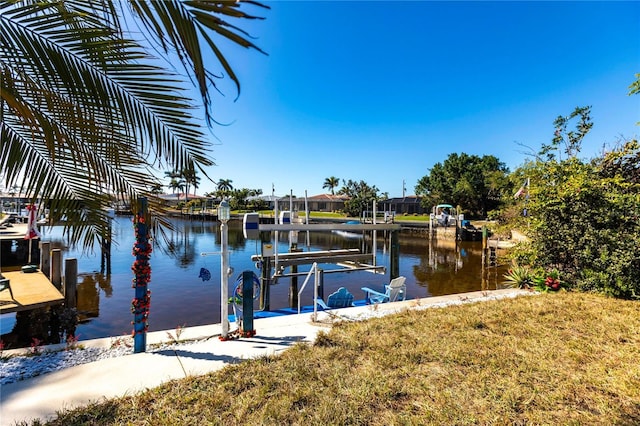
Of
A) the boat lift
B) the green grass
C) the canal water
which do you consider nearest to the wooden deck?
the canal water

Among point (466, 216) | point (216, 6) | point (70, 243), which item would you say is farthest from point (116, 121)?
point (466, 216)

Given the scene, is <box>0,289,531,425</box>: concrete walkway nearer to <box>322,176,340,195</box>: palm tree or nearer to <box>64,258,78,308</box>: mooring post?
<box>64,258,78,308</box>: mooring post

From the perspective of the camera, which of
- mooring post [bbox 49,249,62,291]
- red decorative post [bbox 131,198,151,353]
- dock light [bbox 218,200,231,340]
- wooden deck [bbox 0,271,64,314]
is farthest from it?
mooring post [bbox 49,249,62,291]

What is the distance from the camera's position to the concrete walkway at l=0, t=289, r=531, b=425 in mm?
3043

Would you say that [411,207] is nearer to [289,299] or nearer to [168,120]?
[289,299]

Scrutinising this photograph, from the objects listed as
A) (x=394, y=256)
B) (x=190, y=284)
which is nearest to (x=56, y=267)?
(x=190, y=284)

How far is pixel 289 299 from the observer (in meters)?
12.0

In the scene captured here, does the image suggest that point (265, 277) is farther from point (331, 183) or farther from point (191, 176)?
point (331, 183)

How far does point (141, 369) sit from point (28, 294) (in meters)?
6.86

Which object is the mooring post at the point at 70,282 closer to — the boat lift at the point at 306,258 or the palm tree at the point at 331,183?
the boat lift at the point at 306,258

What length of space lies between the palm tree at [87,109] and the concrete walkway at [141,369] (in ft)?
5.79

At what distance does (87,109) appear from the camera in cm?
210

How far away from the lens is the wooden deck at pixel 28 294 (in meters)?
7.20

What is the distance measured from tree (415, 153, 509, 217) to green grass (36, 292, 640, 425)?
134 ft
